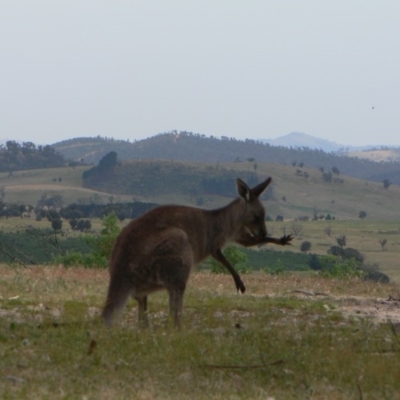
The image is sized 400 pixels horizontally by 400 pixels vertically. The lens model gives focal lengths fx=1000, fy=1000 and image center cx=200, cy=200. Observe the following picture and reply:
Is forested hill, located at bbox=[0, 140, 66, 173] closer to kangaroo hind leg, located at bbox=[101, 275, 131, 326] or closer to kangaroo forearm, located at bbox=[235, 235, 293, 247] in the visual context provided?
kangaroo forearm, located at bbox=[235, 235, 293, 247]

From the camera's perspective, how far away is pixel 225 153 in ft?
479

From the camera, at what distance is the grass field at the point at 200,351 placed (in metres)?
6.98

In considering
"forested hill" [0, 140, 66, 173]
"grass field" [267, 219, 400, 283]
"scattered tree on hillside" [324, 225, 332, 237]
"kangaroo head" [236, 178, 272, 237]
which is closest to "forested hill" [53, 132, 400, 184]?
"forested hill" [0, 140, 66, 173]

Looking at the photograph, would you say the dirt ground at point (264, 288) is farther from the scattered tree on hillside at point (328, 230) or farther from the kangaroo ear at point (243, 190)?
the scattered tree on hillside at point (328, 230)

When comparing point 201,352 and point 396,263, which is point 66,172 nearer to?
point 396,263

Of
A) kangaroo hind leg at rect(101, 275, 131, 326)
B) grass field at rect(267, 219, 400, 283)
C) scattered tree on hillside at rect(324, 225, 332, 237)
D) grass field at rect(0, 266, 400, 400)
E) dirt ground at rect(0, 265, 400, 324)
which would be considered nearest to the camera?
grass field at rect(0, 266, 400, 400)

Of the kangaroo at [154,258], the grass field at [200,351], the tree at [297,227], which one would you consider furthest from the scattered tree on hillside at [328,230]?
the kangaroo at [154,258]

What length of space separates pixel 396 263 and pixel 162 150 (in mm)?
94326

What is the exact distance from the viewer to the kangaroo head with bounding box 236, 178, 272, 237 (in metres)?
11.1

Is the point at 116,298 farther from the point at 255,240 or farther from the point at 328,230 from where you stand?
the point at 328,230

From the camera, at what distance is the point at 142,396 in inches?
257

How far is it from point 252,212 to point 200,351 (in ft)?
11.3

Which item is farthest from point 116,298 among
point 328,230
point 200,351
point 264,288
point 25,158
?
point 25,158

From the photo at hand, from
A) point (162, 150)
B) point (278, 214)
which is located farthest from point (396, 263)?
point (162, 150)
